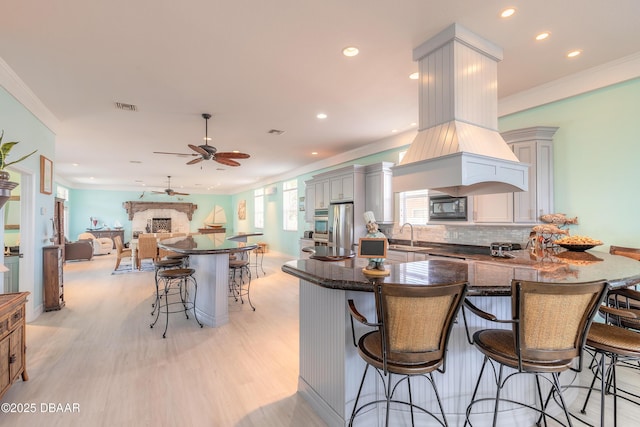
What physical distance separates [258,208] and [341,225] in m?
6.84

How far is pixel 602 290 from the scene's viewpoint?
1.33 m

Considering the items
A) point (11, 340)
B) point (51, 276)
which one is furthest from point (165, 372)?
point (51, 276)

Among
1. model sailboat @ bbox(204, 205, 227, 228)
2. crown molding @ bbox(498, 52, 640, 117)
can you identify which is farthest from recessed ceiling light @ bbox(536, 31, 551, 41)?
model sailboat @ bbox(204, 205, 227, 228)

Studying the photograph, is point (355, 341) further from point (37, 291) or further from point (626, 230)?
point (37, 291)

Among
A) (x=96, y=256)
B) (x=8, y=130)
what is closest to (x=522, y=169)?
(x=8, y=130)

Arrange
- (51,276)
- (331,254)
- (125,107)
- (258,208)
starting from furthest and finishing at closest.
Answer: (258,208) → (51,276) → (125,107) → (331,254)

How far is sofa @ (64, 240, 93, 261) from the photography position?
8547 millimetres

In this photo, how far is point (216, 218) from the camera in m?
12.9

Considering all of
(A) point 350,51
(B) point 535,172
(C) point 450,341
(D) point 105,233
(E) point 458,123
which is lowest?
(C) point 450,341

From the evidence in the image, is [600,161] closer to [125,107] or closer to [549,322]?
[549,322]

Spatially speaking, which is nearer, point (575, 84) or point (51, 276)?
point (575, 84)

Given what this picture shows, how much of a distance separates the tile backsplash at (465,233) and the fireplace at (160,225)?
447 inches

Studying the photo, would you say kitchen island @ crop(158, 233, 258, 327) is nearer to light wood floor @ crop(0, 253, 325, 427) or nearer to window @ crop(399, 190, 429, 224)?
light wood floor @ crop(0, 253, 325, 427)

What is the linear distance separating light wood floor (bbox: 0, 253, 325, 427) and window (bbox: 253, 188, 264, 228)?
7.52m
